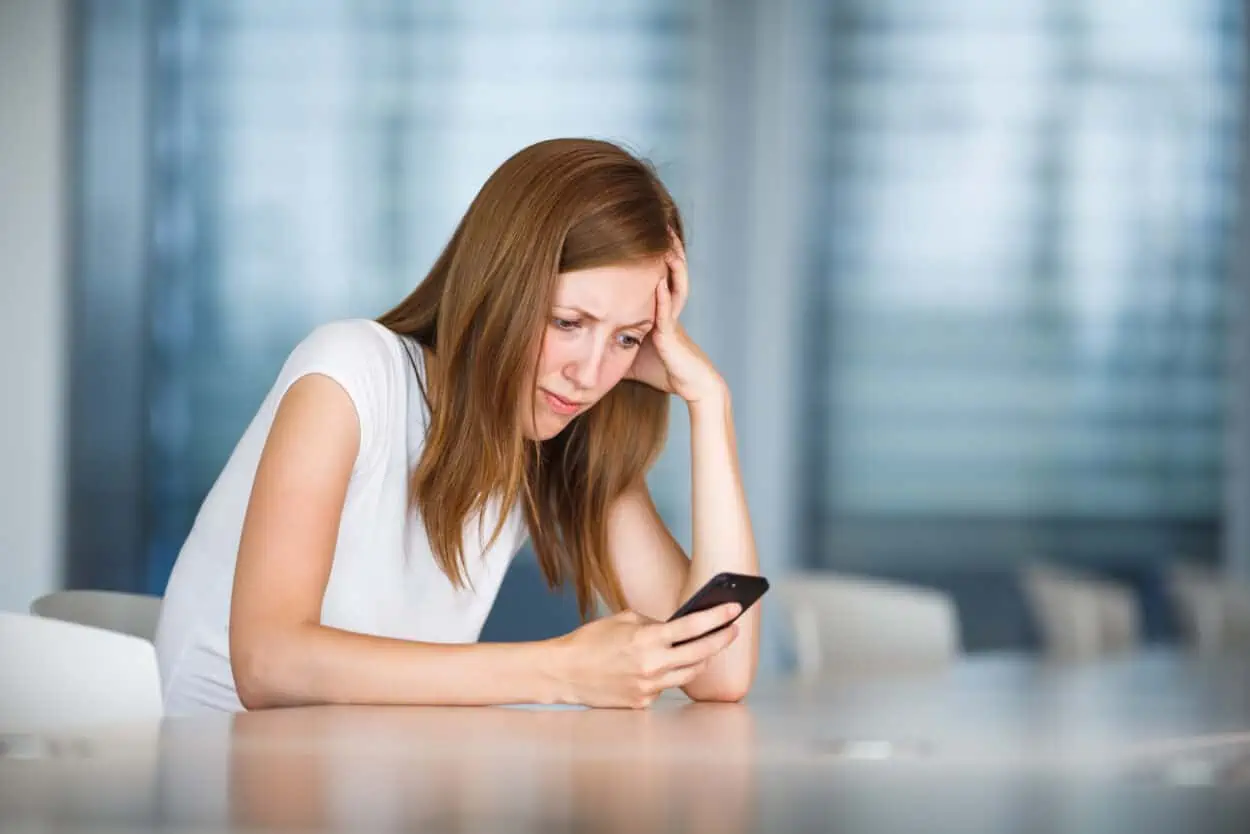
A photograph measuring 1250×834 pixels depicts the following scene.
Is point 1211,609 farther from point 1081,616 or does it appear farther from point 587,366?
point 587,366

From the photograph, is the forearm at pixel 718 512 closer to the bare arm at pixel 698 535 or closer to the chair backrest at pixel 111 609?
the bare arm at pixel 698 535

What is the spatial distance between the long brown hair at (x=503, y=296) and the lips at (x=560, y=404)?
30 millimetres

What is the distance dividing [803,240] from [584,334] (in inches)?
142

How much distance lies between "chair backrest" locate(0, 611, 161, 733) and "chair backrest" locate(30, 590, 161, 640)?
0.55m

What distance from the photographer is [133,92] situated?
5.21m

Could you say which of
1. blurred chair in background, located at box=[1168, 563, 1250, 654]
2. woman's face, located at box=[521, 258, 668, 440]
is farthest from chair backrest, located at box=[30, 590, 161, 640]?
blurred chair in background, located at box=[1168, 563, 1250, 654]

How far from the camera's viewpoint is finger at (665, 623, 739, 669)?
1.68 m

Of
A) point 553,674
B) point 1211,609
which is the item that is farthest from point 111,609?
point 1211,609

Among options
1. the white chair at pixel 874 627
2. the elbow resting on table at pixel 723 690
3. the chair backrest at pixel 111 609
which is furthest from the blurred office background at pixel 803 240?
the elbow resting on table at pixel 723 690

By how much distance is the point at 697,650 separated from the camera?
1.70 meters

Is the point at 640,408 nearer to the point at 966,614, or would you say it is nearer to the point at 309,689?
the point at 309,689

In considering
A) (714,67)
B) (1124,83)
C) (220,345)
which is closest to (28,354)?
(220,345)

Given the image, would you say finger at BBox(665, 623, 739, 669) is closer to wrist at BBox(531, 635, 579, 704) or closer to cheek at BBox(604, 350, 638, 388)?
wrist at BBox(531, 635, 579, 704)

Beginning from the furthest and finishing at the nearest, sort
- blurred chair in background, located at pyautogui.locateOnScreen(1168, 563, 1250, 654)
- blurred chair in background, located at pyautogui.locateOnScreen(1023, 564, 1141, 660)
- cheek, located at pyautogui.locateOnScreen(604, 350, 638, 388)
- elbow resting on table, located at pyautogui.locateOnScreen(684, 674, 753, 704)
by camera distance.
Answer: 1. blurred chair in background, located at pyautogui.locateOnScreen(1168, 563, 1250, 654)
2. blurred chair in background, located at pyautogui.locateOnScreen(1023, 564, 1141, 660)
3. cheek, located at pyautogui.locateOnScreen(604, 350, 638, 388)
4. elbow resting on table, located at pyautogui.locateOnScreen(684, 674, 753, 704)
